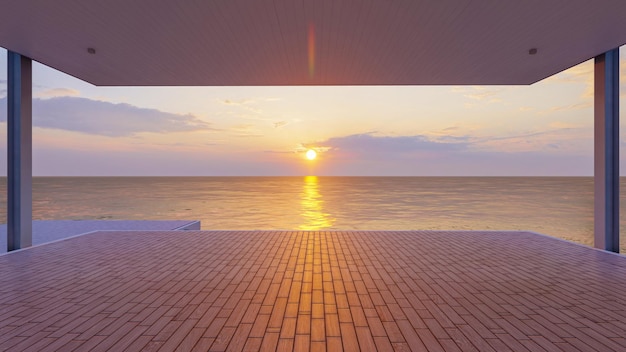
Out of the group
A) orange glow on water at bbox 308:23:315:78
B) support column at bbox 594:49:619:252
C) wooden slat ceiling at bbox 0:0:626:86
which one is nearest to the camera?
wooden slat ceiling at bbox 0:0:626:86

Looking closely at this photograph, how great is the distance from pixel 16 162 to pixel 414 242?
607 cm

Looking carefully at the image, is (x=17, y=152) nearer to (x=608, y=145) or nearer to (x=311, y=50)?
(x=311, y=50)

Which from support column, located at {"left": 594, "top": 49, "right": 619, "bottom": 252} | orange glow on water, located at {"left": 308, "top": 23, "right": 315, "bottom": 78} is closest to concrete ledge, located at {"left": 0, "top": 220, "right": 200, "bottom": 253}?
orange glow on water, located at {"left": 308, "top": 23, "right": 315, "bottom": 78}

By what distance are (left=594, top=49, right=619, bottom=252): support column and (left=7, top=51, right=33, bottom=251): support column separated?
833 centimetres

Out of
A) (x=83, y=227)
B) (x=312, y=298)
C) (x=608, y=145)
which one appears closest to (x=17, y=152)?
(x=83, y=227)

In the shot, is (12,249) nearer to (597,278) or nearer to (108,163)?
(597,278)

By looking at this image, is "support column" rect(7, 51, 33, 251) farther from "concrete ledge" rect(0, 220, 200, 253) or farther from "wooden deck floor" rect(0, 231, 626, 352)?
"concrete ledge" rect(0, 220, 200, 253)

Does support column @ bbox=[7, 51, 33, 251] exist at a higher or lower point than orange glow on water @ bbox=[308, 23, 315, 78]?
lower

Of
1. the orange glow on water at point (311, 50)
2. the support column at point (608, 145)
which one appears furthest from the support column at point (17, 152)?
the support column at point (608, 145)

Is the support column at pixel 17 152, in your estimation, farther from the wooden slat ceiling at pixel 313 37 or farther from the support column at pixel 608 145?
the support column at pixel 608 145

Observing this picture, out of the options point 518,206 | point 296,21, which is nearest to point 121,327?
point 296,21

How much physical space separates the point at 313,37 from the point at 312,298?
10.1ft

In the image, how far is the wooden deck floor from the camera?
2.26 m

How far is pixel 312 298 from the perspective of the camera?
9.84 ft
